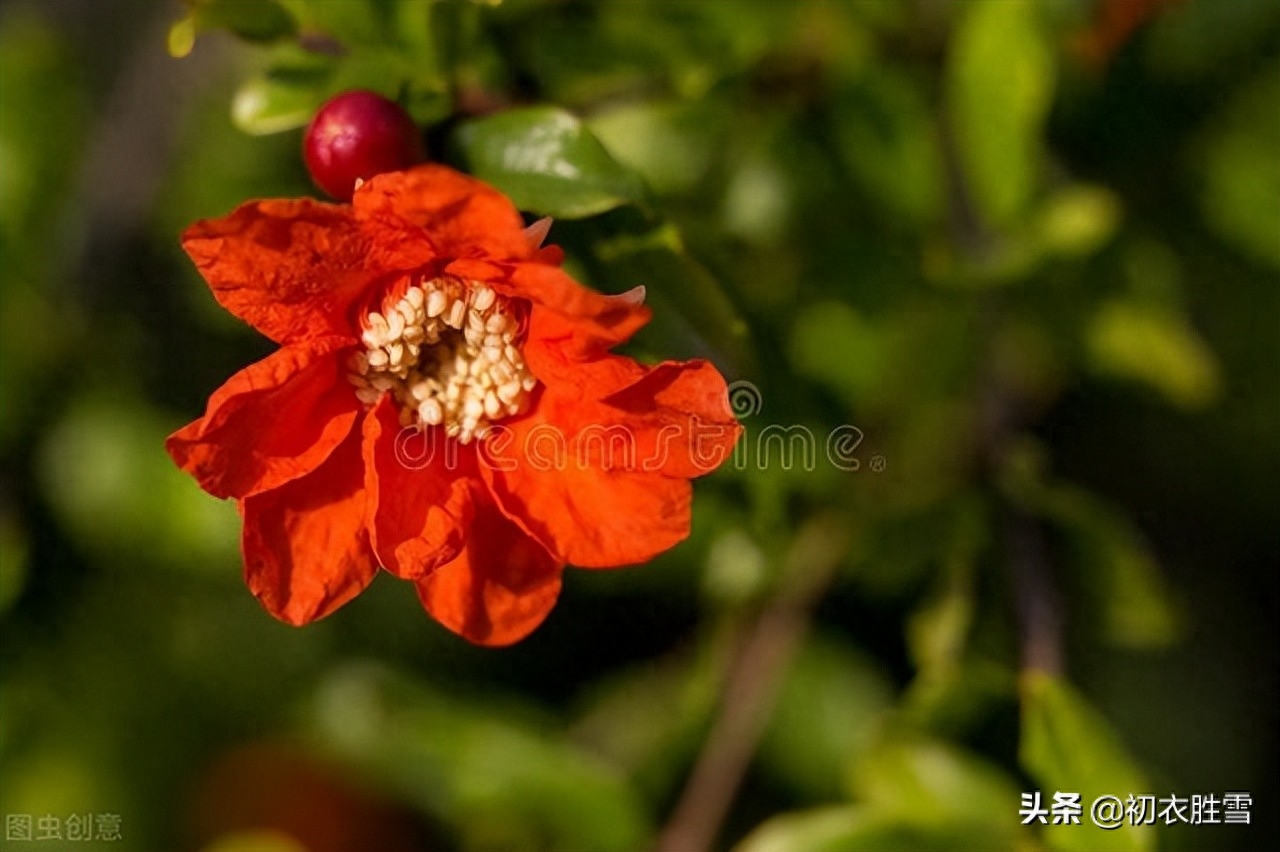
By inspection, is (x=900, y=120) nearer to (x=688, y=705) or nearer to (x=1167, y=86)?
(x=1167, y=86)

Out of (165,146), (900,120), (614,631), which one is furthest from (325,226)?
(165,146)

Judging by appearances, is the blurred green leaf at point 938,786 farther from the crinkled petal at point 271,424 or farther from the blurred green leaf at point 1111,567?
the crinkled petal at point 271,424

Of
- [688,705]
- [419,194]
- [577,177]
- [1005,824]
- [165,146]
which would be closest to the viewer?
[419,194]

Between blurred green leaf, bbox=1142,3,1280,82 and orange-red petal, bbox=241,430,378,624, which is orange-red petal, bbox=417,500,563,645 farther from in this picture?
blurred green leaf, bbox=1142,3,1280,82

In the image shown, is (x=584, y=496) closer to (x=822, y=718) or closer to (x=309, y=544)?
(x=309, y=544)

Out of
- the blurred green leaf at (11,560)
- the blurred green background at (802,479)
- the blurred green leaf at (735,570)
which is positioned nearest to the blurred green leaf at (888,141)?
the blurred green background at (802,479)

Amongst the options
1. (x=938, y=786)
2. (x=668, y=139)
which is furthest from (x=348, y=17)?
(x=938, y=786)
